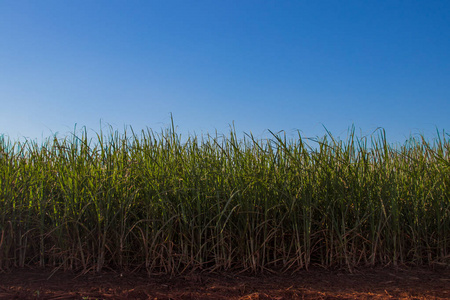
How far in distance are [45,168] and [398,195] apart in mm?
3422

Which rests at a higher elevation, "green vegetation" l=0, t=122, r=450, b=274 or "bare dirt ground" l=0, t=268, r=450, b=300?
"green vegetation" l=0, t=122, r=450, b=274

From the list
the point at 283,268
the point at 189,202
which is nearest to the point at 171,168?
the point at 189,202

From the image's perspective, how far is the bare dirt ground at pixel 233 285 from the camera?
2.56m

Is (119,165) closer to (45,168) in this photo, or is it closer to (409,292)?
(45,168)

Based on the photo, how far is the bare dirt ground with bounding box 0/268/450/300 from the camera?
8.40 ft

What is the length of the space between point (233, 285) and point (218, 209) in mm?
606

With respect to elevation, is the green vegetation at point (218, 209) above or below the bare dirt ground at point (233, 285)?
above

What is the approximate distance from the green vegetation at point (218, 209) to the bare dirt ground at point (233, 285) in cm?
14

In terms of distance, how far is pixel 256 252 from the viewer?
3.03m

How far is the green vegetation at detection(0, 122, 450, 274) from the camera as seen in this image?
3.05 metres

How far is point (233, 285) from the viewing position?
279 cm

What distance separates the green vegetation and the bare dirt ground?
140 mm

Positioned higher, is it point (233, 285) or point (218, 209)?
point (218, 209)

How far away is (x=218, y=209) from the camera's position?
3.01 meters
